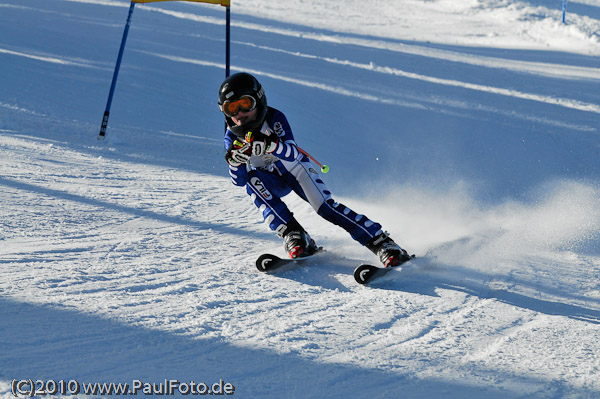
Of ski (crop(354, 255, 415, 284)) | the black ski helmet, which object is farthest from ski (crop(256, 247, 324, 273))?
the black ski helmet

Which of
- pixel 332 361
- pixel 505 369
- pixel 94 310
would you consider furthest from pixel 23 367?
pixel 505 369

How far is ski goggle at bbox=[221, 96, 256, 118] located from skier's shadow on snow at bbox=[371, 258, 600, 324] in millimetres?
1553

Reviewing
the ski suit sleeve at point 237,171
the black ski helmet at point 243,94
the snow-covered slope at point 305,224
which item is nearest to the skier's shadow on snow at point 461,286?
the snow-covered slope at point 305,224

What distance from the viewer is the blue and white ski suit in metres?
4.82

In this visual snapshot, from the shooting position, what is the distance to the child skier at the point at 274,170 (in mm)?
4660

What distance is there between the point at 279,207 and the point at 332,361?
1.96m

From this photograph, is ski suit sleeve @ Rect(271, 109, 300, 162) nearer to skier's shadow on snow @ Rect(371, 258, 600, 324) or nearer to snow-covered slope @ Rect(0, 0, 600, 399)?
snow-covered slope @ Rect(0, 0, 600, 399)

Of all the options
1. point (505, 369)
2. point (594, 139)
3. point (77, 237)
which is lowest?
point (77, 237)

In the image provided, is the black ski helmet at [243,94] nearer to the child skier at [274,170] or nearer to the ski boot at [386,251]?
the child skier at [274,170]

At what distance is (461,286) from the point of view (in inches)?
176

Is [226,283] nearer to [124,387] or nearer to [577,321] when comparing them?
[124,387]

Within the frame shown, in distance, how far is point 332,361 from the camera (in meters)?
3.19

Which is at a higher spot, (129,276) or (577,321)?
(577,321)

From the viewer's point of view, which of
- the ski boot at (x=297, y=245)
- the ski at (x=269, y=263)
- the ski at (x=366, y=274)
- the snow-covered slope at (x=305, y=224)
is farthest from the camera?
the ski boot at (x=297, y=245)
